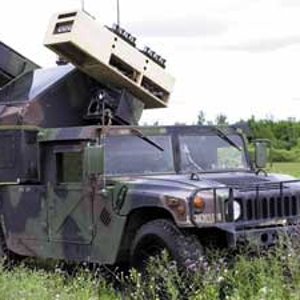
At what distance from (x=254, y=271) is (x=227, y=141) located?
9.29 feet

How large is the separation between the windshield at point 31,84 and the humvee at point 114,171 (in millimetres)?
22

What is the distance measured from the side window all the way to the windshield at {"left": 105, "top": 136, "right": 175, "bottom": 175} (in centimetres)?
43

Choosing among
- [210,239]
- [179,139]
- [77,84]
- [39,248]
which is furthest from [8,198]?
[210,239]

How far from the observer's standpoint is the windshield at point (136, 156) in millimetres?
10008

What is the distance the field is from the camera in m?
7.48

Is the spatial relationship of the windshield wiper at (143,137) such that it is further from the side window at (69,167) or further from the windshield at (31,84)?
the windshield at (31,84)

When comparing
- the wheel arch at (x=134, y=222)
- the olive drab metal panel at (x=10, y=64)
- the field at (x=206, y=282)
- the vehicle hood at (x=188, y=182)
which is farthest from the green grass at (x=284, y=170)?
the olive drab metal panel at (x=10, y=64)

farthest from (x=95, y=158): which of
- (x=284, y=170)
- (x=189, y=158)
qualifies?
(x=284, y=170)

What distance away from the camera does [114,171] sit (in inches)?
392

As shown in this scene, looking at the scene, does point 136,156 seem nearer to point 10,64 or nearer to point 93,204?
point 93,204

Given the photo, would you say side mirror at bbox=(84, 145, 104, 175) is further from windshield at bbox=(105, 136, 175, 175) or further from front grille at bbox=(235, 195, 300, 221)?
front grille at bbox=(235, 195, 300, 221)

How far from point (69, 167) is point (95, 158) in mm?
968

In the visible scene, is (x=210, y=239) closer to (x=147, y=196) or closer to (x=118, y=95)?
(x=147, y=196)

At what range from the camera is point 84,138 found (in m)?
10.1
